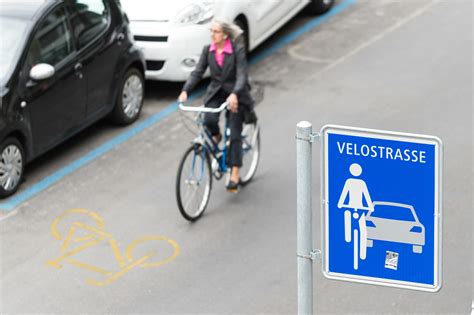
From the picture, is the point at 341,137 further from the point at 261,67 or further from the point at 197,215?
the point at 261,67

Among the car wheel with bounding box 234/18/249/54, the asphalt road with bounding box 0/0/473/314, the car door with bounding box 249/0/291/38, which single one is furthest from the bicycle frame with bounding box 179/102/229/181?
the car door with bounding box 249/0/291/38

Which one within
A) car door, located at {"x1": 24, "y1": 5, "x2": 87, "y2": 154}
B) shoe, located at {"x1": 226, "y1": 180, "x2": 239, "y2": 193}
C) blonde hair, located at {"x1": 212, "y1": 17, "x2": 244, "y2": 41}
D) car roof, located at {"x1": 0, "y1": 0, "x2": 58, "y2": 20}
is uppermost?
car roof, located at {"x1": 0, "y1": 0, "x2": 58, "y2": 20}

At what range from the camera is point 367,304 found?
8281 mm

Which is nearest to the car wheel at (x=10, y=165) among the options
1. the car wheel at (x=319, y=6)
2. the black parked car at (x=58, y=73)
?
the black parked car at (x=58, y=73)

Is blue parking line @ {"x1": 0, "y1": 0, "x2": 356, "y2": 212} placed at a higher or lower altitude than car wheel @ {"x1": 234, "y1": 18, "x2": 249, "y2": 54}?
Result: lower

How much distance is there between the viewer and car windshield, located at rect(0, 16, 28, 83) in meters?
10.4

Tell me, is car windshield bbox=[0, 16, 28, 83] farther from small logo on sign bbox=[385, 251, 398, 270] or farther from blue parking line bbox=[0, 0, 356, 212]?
small logo on sign bbox=[385, 251, 398, 270]

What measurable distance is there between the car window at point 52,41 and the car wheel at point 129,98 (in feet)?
3.52

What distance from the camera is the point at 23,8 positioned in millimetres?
10844

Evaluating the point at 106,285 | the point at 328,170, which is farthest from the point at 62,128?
the point at 328,170

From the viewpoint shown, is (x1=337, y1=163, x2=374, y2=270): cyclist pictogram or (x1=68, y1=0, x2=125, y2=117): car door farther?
(x1=68, y1=0, x2=125, y2=117): car door

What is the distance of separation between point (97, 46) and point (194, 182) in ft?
8.03

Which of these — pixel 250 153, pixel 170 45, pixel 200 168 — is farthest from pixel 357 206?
pixel 170 45

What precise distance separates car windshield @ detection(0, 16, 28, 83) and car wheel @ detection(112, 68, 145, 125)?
1639 millimetres
